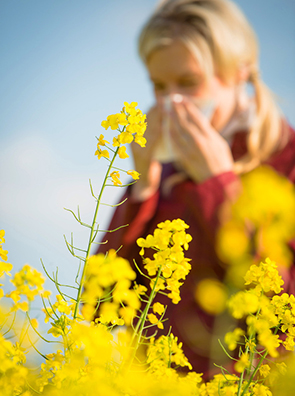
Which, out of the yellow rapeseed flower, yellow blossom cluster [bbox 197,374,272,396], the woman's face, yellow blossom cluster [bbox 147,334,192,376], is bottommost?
yellow blossom cluster [bbox 197,374,272,396]

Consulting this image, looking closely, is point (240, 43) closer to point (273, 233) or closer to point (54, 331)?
point (273, 233)

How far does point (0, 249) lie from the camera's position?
29 cm

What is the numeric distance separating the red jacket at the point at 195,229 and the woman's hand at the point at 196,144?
0.15 feet

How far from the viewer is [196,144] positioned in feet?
2.79

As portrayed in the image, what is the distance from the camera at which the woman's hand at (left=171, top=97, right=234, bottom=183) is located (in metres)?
0.84

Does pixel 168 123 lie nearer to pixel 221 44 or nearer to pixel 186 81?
pixel 186 81

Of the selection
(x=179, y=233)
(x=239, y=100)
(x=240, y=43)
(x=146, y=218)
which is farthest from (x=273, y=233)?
(x=240, y=43)

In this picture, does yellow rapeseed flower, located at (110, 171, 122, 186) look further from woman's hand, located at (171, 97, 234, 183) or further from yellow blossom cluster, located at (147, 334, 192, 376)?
woman's hand, located at (171, 97, 234, 183)

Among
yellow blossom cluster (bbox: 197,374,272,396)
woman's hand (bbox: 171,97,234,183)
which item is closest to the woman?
woman's hand (bbox: 171,97,234,183)

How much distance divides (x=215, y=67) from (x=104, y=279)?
0.98m

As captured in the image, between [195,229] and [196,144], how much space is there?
21cm

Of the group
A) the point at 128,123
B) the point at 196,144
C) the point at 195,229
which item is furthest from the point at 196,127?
the point at 128,123

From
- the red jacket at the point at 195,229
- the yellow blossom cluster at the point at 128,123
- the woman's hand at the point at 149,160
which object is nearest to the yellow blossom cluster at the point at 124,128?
the yellow blossom cluster at the point at 128,123

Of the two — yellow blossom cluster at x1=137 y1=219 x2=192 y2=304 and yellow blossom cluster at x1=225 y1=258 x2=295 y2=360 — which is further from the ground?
yellow blossom cluster at x1=137 y1=219 x2=192 y2=304
